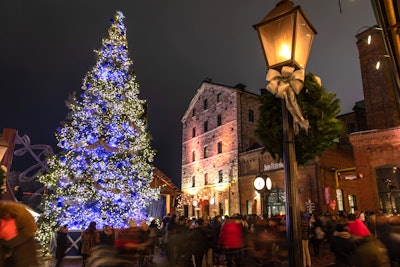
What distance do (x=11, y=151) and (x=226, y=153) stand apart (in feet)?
68.5

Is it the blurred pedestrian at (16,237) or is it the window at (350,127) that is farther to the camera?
the window at (350,127)

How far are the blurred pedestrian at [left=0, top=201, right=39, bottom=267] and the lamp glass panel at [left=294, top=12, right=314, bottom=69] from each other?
12.0ft

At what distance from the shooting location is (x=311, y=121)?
392 cm

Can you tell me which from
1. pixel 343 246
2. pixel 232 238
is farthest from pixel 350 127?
pixel 343 246

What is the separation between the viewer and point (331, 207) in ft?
70.7

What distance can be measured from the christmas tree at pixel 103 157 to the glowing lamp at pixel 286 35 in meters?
11.8

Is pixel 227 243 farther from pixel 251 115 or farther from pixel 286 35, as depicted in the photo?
pixel 251 115

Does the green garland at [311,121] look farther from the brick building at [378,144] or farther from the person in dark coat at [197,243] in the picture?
the brick building at [378,144]

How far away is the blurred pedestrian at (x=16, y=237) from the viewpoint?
3291 millimetres

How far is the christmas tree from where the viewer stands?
13.2 meters

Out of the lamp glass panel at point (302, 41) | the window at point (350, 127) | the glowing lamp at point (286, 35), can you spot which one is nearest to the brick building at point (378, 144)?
the window at point (350, 127)

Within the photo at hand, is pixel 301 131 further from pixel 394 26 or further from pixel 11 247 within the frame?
pixel 11 247

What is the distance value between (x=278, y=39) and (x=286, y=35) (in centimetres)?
10

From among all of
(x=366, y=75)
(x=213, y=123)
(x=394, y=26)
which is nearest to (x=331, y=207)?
(x=366, y=75)
